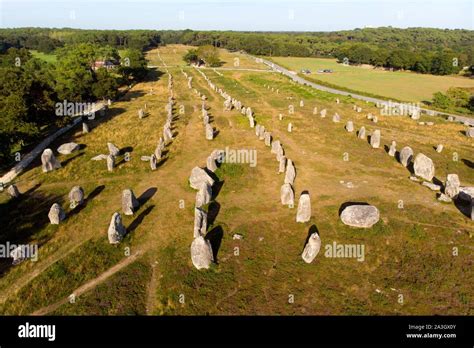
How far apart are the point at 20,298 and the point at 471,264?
27449 mm

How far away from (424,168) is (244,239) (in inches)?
805

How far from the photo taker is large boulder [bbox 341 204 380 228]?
80.3 ft

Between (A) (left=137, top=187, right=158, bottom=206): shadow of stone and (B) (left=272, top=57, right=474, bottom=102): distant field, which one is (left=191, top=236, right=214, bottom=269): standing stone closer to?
(A) (left=137, top=187, right=158, bottom=206): shadow of stone

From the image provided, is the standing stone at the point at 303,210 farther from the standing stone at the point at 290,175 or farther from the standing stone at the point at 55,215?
the standing stone at the point at 55,215

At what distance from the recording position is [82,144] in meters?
41.5

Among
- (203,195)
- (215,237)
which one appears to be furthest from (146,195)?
(215,237)

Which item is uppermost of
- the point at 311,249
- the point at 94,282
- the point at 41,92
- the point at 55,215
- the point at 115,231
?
the point at 41,92

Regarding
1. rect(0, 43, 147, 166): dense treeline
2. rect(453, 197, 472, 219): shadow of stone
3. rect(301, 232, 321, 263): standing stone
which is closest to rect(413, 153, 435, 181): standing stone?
rect(453, 197, 472, 219): shadow of stone

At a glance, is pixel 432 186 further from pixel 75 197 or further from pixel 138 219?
pixel 75 197

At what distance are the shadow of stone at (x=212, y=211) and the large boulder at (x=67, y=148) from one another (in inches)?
832

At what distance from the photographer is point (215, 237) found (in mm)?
23672

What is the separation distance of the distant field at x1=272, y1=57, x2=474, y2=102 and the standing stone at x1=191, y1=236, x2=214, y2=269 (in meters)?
70.7
